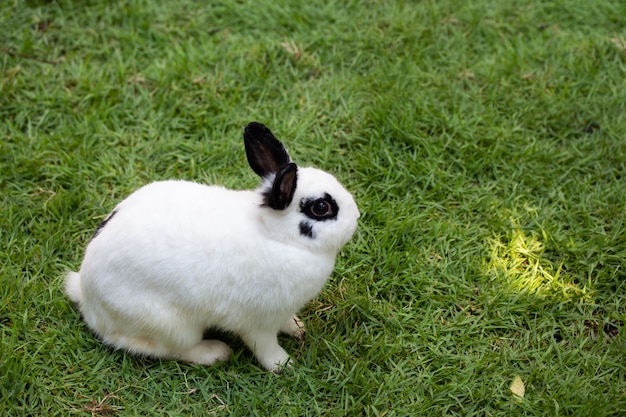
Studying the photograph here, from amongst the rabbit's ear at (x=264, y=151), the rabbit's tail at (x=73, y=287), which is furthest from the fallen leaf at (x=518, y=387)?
the rabbit's tail at (x=73, y=287)

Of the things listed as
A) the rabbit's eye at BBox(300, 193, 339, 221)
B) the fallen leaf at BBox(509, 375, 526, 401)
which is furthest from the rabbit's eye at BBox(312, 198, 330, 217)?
the fallen leaf at BBox(509, 375, 526, 401)

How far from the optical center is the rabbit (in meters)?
2.76

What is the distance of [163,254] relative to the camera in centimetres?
276

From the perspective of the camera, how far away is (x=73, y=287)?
321cm

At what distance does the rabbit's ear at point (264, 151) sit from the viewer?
2.75 m

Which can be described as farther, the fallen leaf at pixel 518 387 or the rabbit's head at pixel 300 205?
the fallen leaf at pixel 518 387

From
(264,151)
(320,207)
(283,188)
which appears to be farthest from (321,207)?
(264,151)

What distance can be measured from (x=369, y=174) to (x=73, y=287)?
5.36 ft

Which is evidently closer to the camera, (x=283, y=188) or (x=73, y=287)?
(x=283, y=188)

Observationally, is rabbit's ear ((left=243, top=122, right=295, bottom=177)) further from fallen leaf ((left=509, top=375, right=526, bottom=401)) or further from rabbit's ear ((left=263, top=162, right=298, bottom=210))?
fallen leaf ((left=509, top=375, right=526, bottom=401))

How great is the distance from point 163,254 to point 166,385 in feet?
2.07

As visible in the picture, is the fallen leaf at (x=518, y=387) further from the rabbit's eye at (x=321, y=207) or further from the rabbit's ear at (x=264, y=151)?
the rabbit's ear at (x=264, y=151)

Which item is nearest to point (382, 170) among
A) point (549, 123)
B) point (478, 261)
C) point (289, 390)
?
point (478, 261)

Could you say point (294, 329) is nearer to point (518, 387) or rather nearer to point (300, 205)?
point (300, 205)
